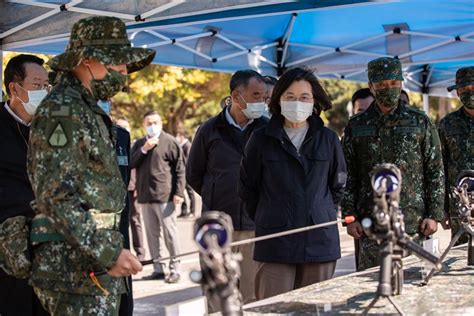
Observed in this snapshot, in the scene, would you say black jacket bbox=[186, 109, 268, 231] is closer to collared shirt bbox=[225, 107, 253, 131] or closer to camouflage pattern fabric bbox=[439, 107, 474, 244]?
collared shirt bbox=[225, 107, 253, 131]

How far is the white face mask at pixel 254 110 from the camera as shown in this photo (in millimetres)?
6164

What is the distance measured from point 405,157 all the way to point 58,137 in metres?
2.77

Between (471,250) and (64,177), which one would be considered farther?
(471,250)

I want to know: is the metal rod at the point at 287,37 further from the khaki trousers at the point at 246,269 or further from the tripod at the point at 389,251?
the tripod at the point at 389,251

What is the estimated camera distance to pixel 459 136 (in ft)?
21.7

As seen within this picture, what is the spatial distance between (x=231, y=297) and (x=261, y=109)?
4007mm

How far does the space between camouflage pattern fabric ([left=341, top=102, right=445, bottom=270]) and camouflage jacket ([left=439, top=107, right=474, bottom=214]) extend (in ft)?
3.90

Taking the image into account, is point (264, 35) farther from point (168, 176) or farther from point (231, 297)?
point (231, 297)

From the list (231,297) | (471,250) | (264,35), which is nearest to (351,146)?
(471,250)

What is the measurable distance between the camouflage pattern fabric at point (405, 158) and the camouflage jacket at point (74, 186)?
7.81 ft

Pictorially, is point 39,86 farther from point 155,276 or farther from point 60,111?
point 155,276

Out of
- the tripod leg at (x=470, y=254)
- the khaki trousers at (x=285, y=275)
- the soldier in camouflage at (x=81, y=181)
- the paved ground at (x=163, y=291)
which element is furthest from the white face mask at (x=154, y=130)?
the soldier in camouflage at (x=81, y=181)

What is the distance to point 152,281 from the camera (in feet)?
32.2

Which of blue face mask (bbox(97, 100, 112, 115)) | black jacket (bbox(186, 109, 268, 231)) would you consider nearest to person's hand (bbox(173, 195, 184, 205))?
black jacket (bbox(186, 109, 268, 231))
